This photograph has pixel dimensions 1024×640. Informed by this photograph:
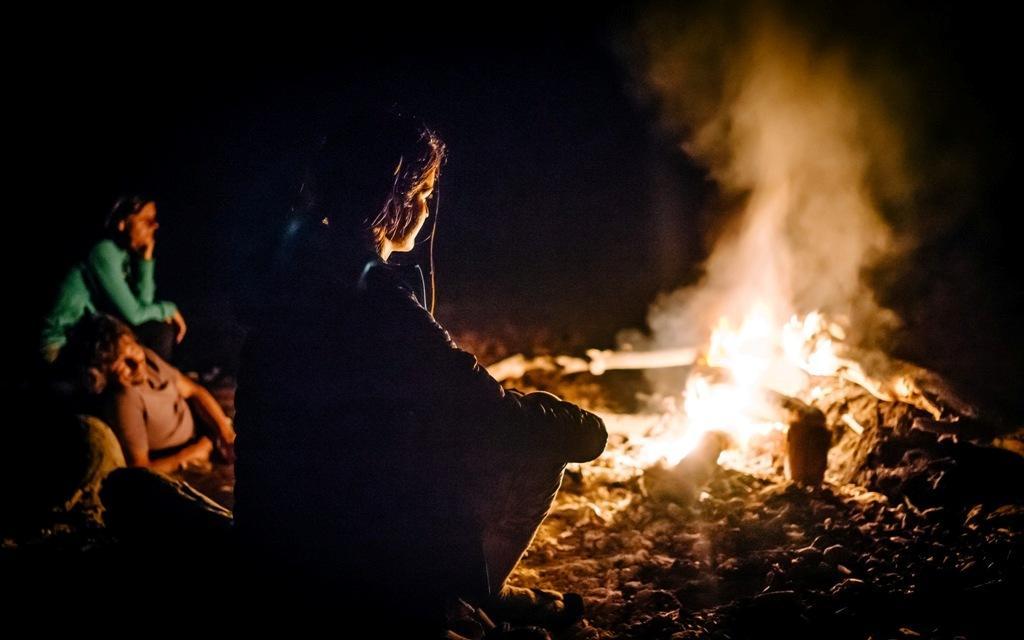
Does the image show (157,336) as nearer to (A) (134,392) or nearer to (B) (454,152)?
(A) (134,392)

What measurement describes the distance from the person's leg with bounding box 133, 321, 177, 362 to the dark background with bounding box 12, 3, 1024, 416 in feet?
6.96

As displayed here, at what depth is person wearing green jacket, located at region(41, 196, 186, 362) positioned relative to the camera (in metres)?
5.52

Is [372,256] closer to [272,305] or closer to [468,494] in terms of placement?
[272,305]

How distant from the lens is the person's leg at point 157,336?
617 centimetres

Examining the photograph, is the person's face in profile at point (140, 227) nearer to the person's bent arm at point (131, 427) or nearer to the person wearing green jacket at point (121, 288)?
the person wearing green jacket at point (121, 288)

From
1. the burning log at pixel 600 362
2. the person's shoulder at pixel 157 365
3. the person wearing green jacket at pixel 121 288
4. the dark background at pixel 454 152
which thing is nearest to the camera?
the person's shoulder at pixel 157 365

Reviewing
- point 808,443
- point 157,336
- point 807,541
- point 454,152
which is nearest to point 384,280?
point 807,541

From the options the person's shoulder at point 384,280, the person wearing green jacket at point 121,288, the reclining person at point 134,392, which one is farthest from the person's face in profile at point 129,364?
the person's shoulder at point 384,280

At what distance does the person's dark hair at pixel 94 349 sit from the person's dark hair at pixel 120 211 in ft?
3.89

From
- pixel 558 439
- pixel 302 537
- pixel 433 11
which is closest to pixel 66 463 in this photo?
pixel 302 537

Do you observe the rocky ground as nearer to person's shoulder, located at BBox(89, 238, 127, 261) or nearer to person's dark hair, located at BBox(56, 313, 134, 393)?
person's dark hair, located at BBox(56, 313, 134, 393)

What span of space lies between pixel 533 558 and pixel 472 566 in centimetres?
179

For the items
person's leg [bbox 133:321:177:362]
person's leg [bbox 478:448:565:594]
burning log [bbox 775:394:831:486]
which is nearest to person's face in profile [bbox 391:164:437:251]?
person's leg [bbox 478:448:565:594]

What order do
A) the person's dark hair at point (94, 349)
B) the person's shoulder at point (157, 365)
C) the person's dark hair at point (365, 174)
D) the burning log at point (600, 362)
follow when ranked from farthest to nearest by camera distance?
the burning log at point (600, 362) < the person's shoulder at point (157, 365) < the person's dark hair at point (94, 349) < the person's dark hair at point (365, 174)
